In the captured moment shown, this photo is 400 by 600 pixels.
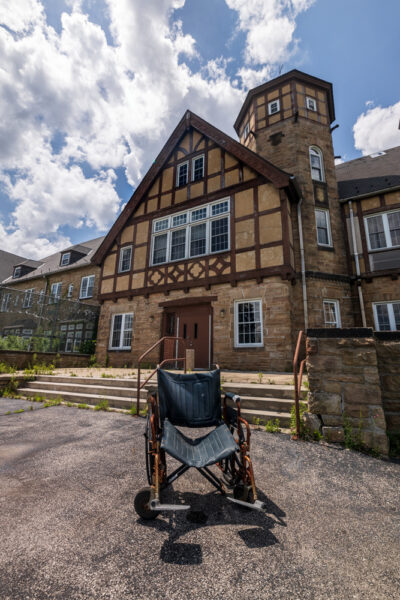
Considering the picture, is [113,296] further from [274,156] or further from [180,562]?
[180,562]

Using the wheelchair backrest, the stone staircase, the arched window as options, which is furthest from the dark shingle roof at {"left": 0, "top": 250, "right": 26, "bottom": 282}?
the wheelchair backrest

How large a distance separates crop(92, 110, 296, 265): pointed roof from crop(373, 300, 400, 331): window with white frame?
5.88 metres

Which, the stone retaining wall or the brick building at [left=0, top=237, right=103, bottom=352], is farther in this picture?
the brick building at [left=0, top=237, right=103, bottom=352]

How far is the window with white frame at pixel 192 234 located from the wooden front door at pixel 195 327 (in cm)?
236

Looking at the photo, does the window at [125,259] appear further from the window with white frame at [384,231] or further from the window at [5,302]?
the window with white frame at [384,231]

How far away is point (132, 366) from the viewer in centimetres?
1169

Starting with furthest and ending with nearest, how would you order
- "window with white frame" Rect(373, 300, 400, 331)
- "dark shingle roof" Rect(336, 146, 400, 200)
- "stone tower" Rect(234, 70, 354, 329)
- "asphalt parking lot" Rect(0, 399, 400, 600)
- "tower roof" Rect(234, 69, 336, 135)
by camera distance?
1. "tower roof" Rect(234, 69, 336, 135)
2. "dark shingle roof" Rect(336, 146, 400, 200)
3. "stone tower" Rect(234, 70, 354, 329)
4. "window with white frame" Rect(373, 300, 400, 331)
5. "asphalt parking lot" Rect(0, 399, 400, 600)

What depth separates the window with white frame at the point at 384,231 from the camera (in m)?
11.0

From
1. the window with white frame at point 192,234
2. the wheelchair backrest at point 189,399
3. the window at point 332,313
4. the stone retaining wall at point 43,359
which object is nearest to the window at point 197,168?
the window with white frame at point 192,234

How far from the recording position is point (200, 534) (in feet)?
7.12

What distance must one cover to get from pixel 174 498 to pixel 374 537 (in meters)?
1.75

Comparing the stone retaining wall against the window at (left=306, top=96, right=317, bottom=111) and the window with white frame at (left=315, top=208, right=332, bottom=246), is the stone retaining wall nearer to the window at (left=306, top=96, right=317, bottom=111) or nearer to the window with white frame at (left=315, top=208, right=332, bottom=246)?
the window with white frame at (left=315, top=208, right=332, bottom=246)

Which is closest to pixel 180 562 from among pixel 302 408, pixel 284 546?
pixel 284 546

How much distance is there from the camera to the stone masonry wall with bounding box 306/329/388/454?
398 centimetres
